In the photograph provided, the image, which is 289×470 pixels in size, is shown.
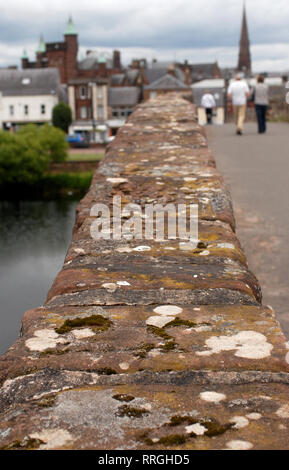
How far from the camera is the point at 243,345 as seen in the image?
81.1 inches

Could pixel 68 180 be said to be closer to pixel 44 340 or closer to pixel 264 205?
pixel 264 205

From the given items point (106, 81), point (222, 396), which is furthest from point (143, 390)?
point (106, 81)

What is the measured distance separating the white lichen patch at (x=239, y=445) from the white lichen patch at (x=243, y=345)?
0.49 m

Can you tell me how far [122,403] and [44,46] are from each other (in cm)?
9709

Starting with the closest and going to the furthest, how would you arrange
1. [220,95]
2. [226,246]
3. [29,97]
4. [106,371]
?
[106,371], [226,246], [220,95], [29,97]

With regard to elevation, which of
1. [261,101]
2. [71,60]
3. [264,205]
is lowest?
[264,205]

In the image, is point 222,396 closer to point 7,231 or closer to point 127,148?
point 127,148

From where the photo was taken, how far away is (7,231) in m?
35.8

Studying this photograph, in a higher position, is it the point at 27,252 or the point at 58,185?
the point at 58,185

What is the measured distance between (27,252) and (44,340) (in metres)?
28.5

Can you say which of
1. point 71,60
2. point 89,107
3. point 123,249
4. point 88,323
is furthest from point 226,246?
point 71,60

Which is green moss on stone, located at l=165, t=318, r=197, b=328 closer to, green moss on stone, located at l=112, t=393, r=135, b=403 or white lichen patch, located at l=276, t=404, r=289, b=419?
green moss on stone, located at l=112, t=393, r=135, b=403

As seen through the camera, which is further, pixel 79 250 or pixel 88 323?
pixel 79 250

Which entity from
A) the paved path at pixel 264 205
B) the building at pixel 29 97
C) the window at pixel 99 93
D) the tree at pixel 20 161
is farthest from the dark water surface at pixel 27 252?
the window at pixel 99 93
